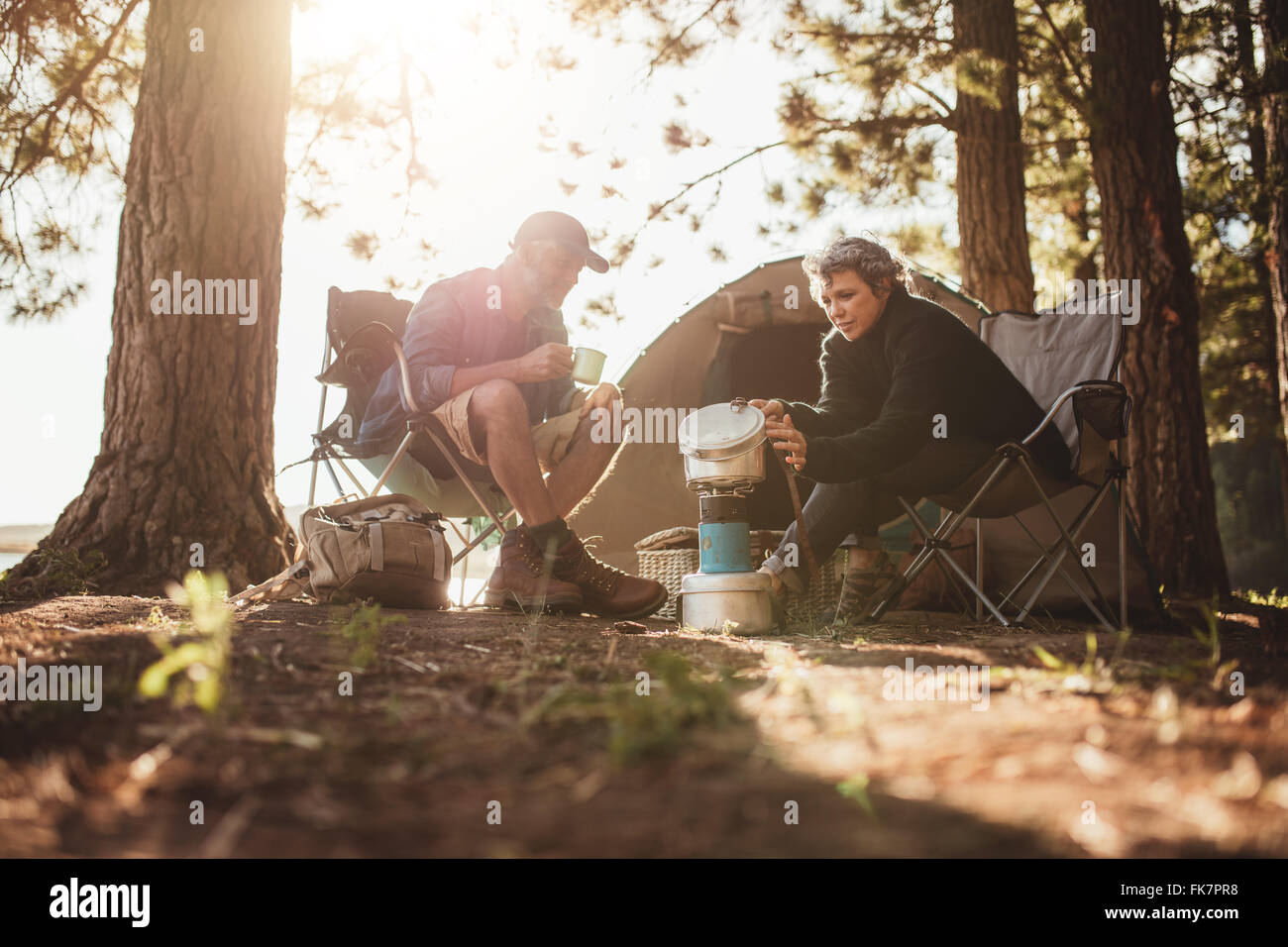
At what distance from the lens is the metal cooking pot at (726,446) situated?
2693 mm

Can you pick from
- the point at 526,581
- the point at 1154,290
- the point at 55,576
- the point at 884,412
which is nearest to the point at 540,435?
the point at 526,581

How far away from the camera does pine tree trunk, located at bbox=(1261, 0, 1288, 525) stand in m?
4.66

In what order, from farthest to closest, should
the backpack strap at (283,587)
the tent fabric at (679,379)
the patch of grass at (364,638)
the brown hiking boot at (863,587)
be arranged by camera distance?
the tent fabric at (679,379) < the brown hiking boot at (863,587) < the backpack strap at (283,587) < the patch of grass at (364,638)

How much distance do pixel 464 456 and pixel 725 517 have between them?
1093mm

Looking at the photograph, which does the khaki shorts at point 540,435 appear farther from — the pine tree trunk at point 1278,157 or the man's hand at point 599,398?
the pine tree trunk at point 1278,157

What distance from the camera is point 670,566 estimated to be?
156 inches

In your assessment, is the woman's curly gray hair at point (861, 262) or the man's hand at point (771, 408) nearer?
the man's hand at point (771, 408)

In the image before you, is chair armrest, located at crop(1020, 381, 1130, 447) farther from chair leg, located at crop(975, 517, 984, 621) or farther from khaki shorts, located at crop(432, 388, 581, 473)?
khaki shorts, located at crop(432, 388, 581, 473)

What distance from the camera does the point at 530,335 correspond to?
12.2 feet

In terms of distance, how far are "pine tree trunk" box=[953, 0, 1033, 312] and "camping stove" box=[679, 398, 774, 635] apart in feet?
10.0

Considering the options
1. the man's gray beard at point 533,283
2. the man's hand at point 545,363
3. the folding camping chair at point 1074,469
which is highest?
the man's gray beard at point 533,283

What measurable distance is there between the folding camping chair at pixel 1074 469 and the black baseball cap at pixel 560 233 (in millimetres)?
1397

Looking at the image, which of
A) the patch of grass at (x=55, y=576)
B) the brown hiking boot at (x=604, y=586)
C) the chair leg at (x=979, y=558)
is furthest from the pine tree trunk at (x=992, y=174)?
the patch of grass at (x=55, y=576)

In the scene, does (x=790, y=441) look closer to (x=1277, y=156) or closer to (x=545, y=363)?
(x=545, y=363)
